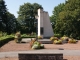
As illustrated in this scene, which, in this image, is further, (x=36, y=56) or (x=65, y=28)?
(x=65, y=28)

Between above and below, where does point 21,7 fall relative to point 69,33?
above

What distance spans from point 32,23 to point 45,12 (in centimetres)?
2850

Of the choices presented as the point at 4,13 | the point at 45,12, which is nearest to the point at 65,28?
the point at 45,12

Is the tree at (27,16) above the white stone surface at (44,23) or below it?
above

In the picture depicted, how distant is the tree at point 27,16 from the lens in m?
64.0

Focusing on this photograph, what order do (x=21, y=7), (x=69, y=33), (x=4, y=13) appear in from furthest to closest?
(x=21, y=7) < (x=4, y=13) < (x=69, y=33)

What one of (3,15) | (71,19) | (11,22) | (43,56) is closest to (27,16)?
(11,22)

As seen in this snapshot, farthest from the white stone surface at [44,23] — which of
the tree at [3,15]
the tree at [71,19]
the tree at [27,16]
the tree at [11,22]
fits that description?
the tree at [11,22]

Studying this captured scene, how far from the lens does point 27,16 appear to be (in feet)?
215

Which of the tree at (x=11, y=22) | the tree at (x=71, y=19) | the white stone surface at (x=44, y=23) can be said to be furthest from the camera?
the tree at (x=11, y=22)

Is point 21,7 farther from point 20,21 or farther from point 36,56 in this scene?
point 36,56

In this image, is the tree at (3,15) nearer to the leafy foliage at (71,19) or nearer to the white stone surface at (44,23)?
the leafy foliage at (71,19)

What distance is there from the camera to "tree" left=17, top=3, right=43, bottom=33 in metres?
64.0

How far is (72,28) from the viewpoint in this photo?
46.6 m
